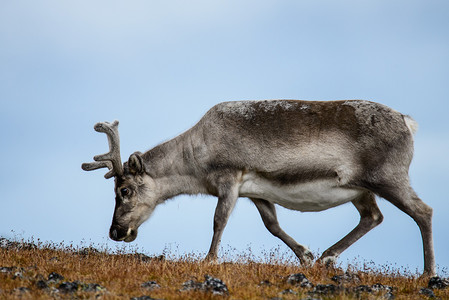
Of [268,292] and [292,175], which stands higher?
[292,175]

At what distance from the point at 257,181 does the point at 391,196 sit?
2823 mm

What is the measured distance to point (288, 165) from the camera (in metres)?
12.5

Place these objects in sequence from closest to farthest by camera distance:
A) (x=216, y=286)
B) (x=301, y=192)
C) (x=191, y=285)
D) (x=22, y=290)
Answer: (x=22, y=290) < (x=216, y=286) < (x=191, y=285) < (x=301, y=192)

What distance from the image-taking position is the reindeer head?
1341 centimetres

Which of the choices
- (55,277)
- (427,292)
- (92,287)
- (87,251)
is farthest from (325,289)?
(87,251)

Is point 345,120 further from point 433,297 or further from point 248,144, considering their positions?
point 433,297

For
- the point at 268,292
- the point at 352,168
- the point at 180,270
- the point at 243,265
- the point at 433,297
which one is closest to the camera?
the point at 268,292

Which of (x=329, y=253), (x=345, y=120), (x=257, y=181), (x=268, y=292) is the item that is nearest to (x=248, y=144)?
(x=257, y=181)

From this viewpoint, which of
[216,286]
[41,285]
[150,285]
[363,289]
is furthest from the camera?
[363,289]

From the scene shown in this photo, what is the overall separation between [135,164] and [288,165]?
139 inches

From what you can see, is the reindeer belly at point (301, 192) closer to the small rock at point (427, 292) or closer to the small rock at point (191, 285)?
the small rock at point (427, 292)

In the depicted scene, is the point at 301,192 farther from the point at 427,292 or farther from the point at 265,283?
the point at 427,292

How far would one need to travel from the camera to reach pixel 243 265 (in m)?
11.4

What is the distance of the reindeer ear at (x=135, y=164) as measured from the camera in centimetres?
1326
